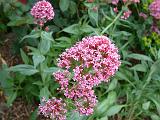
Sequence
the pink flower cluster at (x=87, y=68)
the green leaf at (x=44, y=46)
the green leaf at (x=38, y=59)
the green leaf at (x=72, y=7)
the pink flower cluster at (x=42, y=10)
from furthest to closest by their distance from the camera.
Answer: the green leaf at (x=72, y=7)
the green leaf at (x=44, y=46)
the green leaf at (x=38, y=59)
the pink flower cluster at (x=42, y=10)
the pink flower cluster at (x=87, y=68)

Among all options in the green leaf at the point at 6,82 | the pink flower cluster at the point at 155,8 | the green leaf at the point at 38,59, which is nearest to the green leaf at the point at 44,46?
the green leaf at the point at 38,59

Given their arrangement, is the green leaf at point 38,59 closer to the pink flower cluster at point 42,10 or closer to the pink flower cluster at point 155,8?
the pink flower cluster at point 42,10

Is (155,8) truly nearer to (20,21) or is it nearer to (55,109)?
(20,21)

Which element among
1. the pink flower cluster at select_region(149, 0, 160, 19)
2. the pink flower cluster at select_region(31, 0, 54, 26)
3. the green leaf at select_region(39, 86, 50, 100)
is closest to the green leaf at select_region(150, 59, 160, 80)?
the pink flower cluster at select_region(149, 0, 160, 19)

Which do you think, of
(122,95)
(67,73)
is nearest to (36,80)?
(122,95)

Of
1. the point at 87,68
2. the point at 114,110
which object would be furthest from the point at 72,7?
the point at 87,68

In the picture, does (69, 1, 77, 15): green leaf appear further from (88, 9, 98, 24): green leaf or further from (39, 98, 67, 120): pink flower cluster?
(39, 98, 67, 120): pink flower cluster
